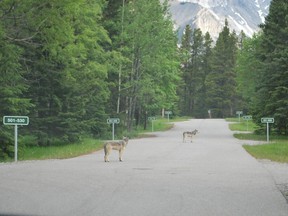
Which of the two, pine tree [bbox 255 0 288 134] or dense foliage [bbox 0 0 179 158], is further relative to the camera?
pine tree [bbox 255 0 288 134]

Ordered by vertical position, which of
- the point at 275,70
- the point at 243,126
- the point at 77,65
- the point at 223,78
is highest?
the point at 223,78

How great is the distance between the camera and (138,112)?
55438 millimetres

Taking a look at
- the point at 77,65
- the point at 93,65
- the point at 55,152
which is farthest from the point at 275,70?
the point at 55,152

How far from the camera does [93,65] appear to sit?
102 feet

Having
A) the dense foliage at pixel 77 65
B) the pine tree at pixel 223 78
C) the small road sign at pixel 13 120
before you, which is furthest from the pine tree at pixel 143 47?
the pine tree at pixel 223 78

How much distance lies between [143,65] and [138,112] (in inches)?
492

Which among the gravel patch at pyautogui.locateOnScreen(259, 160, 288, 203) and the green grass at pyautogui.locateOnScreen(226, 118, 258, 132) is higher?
the green grass at pyautogui.locateOnScreen(226, 118, 258, 132)

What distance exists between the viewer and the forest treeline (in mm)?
19203

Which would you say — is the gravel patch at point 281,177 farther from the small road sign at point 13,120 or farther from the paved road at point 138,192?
the small road sign at point 13,120

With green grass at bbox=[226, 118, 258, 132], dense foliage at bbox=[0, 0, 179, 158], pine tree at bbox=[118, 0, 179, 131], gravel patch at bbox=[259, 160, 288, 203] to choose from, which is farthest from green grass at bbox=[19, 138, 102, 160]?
green grass at bbox=[226, 118, 258, 132]

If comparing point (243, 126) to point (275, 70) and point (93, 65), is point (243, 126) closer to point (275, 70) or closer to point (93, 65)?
point (275, 70)

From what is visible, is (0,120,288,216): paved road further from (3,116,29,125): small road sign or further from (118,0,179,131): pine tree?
(118,0,179,131): pine tree

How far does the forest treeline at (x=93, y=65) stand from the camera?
19.2m

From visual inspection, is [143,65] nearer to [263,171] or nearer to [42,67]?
[42,67]
